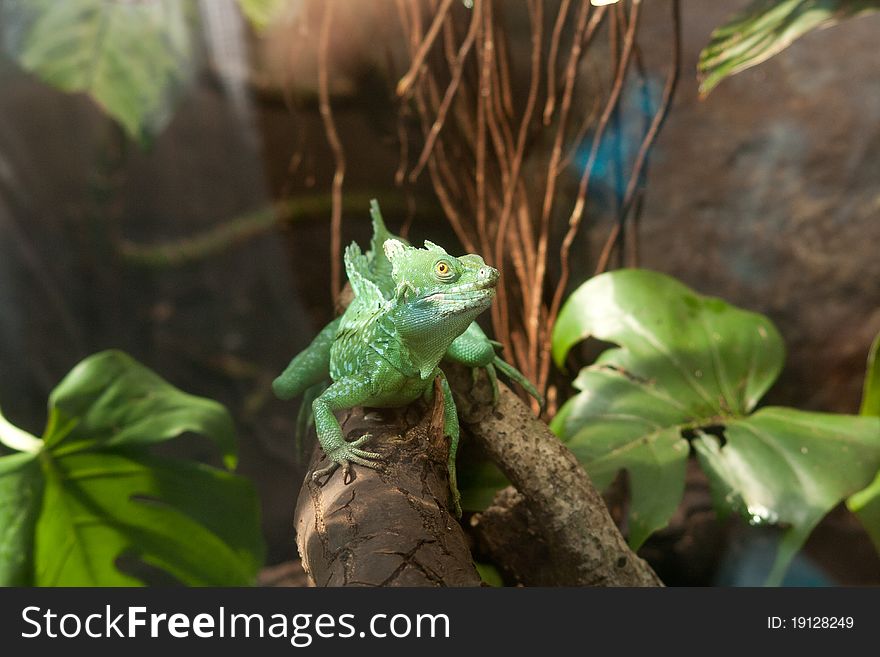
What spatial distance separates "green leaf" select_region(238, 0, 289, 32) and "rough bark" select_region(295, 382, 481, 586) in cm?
172

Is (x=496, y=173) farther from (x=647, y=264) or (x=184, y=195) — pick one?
(x=184, y=195)

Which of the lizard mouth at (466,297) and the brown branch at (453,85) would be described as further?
the brown branch at (453,85)

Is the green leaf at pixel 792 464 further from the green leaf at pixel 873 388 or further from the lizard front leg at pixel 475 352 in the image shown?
the lizard front leg at pixel 475 352

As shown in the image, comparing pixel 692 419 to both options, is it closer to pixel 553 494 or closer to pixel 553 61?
pixel 553 494

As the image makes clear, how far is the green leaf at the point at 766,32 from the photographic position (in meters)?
1.97

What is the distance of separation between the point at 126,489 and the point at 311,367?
25.1 inches

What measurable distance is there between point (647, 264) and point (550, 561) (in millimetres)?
1240

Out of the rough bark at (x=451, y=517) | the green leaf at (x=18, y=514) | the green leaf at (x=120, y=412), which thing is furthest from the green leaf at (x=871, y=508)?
the green leaf at (x=18, y=514)

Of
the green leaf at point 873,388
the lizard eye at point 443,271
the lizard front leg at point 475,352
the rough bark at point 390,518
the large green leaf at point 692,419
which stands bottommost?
the green leaf at point 873,388

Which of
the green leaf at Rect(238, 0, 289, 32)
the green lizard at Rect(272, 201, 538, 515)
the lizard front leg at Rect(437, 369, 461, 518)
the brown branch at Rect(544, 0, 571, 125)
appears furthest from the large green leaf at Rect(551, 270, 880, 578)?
the green leaf at Rect(238, 0, 289, 32)

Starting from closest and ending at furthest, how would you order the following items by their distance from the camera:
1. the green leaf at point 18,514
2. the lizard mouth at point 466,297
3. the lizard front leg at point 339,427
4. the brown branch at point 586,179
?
the lizard mouth at point 466,297
the lizard front leg at point 339,427
the green leaf at point 18,514
the brown branch at point 586,179

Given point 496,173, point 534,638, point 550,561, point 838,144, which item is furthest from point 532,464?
point 838,144

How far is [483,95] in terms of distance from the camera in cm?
202

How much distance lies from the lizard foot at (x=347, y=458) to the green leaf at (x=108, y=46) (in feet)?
6.07
